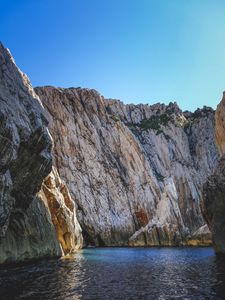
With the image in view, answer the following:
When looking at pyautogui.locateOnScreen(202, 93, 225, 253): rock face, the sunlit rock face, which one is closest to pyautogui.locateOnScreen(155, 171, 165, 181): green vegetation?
the sunlit rock face

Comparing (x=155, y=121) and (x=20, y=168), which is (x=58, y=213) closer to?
(x=20, y=168)

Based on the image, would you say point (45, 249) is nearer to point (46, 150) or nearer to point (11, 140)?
point (46, 150)

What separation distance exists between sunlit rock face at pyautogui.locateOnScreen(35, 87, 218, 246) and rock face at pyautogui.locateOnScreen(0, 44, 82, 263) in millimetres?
58452

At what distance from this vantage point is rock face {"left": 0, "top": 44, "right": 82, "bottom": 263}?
32750 mm

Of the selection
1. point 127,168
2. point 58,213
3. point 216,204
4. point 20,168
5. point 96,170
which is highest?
point 127,168

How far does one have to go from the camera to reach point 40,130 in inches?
1607

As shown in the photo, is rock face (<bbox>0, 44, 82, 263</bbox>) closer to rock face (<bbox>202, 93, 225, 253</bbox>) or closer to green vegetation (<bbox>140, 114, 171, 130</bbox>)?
rock face (<bbox>202, 93, 225, 253</bbox>)

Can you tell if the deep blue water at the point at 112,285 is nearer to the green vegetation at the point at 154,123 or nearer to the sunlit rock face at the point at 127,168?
the sunlit rock face at the point at 127,168

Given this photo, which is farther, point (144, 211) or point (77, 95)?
point (77, 95)

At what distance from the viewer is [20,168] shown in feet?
127

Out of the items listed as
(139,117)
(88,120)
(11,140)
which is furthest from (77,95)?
(11,140)

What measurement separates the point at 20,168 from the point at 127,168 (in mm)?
100477

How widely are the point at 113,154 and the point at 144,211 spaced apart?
27.5m

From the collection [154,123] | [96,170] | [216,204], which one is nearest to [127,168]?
[96,170]
